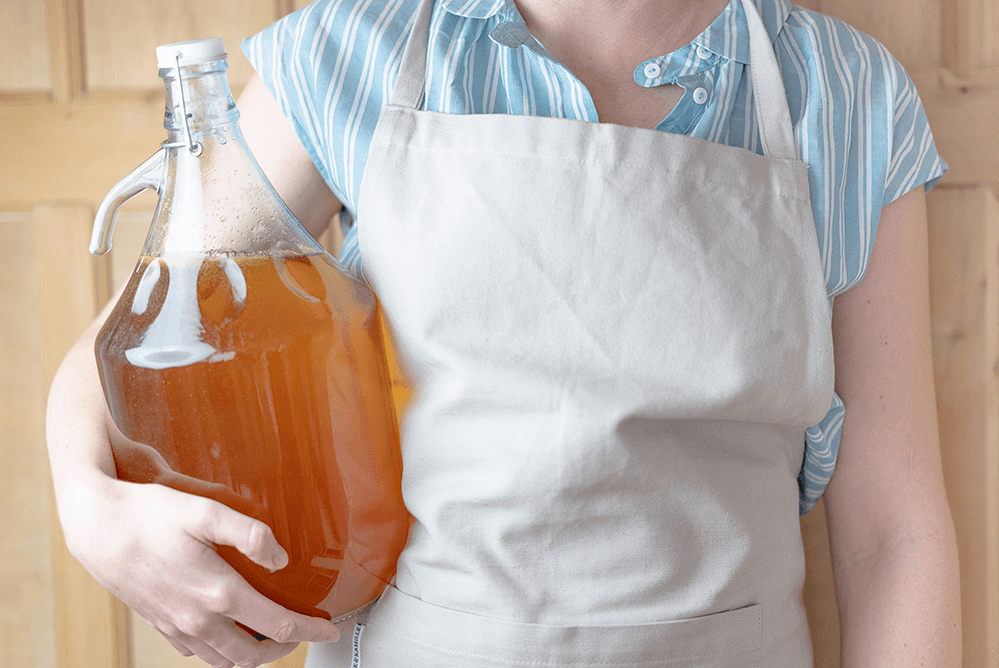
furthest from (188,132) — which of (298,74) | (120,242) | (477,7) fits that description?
(120,242)

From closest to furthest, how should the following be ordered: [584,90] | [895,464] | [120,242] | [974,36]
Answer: [584,90]
[895,464]
[974,36]
[120,242]

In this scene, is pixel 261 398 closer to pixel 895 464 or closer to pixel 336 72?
pixel 336 72

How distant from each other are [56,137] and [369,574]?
74 cm

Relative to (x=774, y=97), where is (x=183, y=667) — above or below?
below

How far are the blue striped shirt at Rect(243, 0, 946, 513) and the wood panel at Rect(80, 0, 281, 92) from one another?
1.09ft

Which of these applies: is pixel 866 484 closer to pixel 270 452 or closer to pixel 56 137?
pixel 270 452

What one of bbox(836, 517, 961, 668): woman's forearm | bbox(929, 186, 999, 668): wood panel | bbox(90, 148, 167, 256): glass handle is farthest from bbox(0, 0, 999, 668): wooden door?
bbox(90, 148, 167, 256): glass handle

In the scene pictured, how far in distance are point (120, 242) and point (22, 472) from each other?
333mm

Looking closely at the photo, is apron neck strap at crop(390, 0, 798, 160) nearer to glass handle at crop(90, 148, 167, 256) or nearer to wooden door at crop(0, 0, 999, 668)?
glass handle at crop(90, 148, 167, 256)

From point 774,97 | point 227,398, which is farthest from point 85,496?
point 774,97

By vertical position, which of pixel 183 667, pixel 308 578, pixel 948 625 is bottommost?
pixel 183 667

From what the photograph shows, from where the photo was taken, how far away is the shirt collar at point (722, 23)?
2.09ft

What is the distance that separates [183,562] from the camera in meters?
0.51

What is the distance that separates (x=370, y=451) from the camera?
0.57 m
